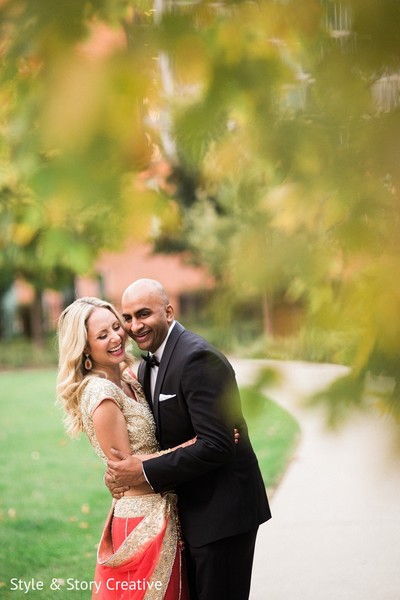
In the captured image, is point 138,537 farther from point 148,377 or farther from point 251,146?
point 251,146

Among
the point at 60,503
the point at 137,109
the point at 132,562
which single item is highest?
the point at 137,109

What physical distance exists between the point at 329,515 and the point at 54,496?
3.35 meters

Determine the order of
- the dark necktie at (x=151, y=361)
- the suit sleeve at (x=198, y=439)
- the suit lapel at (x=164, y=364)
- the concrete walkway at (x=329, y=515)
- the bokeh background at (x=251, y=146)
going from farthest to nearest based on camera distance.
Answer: the dark necktie at (x=151, y=361)
the suit lapel at (x=164, y=364)
the suit sleeve at (x=198, y=439)
the concrete walkway at (x=329, y=515)
the bokeh background at (x=251, y=146)

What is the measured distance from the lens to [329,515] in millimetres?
7219

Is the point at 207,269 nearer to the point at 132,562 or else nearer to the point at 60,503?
the point at 132,562

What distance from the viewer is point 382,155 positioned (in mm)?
1514

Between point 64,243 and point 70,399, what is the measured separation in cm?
176

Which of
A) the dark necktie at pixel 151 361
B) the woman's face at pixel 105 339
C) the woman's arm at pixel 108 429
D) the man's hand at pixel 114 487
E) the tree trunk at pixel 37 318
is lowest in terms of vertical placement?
the tree trunk at pixel 37 318

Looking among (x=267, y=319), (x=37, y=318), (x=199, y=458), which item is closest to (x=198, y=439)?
(x=199, y=458)

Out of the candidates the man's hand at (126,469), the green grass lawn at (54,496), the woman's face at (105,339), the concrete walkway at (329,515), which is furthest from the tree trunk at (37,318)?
the man's hand at (126,469)

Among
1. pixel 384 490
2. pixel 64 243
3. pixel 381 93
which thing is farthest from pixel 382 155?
Result: pixel 64 243

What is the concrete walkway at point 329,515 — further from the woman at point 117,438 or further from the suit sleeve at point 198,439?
the woman at point 117,438

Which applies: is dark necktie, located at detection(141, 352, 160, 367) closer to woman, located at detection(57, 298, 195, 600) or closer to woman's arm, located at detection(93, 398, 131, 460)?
woman, located at detection(57, 298, 195, 600)

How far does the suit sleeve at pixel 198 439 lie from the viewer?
3.26m
